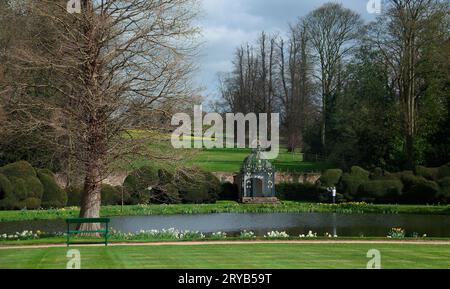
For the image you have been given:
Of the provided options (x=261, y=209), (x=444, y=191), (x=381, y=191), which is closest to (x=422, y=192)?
(x=444, y=191)

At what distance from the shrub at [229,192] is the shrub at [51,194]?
10.9m

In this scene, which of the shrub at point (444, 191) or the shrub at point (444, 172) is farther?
the shrub at point (444, 172)

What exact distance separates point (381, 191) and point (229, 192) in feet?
31.6

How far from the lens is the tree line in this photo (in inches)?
1635

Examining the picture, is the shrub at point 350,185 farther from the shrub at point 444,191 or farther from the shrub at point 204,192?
the shrub at point 204,192

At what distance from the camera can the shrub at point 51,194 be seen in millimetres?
33312

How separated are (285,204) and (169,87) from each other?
18518mm

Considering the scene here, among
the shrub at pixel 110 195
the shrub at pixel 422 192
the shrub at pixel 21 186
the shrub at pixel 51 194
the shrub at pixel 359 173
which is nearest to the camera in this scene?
the shrub at pixel 21 186

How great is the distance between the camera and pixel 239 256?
13.5m

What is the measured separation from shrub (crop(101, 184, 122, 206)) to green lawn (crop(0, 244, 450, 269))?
2042 cm

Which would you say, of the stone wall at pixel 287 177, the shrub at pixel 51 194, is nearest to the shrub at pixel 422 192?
the stone wall at pixel 287 177

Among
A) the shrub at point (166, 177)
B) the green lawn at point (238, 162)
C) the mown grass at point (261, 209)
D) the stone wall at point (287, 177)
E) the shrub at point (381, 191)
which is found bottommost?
the mown grass at point (261, 209)
